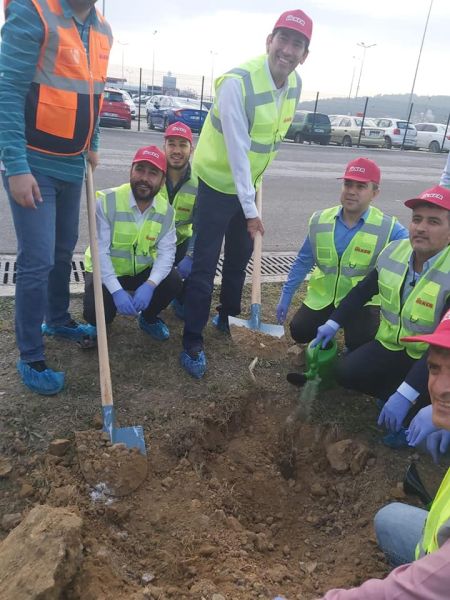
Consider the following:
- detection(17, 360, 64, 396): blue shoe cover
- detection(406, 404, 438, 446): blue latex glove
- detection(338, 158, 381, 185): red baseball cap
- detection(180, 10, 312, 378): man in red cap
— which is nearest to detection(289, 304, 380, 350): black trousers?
detection(180, 10, 312, 378): man in red cap

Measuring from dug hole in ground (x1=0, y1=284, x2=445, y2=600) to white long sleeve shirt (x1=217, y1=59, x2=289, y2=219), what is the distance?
1.12 meters

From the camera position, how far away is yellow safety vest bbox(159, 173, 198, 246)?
3854 mm

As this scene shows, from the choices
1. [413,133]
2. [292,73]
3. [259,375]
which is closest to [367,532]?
[259,375]

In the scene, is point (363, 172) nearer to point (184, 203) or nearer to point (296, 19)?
point (296, 19)

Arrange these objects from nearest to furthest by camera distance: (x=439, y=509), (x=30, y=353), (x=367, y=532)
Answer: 1. (x=439, y=509)
2. (x=367, y=532)
3. (x=30, y=353)

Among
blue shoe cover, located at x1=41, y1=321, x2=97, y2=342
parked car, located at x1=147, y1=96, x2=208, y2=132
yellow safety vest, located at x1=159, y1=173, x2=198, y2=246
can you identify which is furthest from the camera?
parked car, located at x1=147, y1=96, x2=208, y2=132

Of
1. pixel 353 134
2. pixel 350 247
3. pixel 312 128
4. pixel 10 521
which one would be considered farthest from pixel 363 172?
pixel 353 134

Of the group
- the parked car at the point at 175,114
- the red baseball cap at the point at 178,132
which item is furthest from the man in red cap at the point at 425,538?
the parked car at the point at 175,114

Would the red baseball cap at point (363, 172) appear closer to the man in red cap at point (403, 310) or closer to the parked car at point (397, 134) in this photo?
the man in red cap at point (403, 310)

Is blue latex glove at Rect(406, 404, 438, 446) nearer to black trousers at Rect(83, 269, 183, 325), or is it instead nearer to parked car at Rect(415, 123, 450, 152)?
black trousers at Rect(83, 269, 183, 325)

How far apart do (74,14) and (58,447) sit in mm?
2045

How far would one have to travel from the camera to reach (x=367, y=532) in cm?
235

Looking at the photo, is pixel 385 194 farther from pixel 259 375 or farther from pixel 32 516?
pixel 32 516

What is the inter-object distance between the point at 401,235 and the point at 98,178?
598cm
